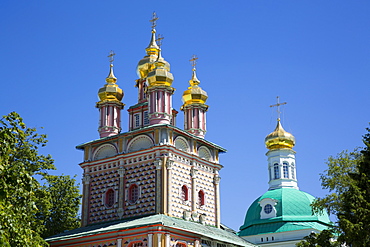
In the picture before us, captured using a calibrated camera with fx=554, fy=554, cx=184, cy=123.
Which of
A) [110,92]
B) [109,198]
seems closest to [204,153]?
[109,198]

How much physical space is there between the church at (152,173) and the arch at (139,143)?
0.16 feet

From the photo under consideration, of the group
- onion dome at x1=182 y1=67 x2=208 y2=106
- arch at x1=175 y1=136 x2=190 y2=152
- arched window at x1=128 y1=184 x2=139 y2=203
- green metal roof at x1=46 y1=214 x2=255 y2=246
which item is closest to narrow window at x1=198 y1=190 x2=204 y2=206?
green metal roof at x1=46 y1=214 x2=255 y2=246

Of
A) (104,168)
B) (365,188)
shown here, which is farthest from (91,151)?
(365,188)

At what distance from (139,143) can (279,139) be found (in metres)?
20.5

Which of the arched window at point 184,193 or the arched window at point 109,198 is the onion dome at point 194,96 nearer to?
the arched window at point 184,193

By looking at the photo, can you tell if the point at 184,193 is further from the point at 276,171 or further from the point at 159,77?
the point at 276,171

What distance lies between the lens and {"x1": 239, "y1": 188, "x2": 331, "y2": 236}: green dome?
1500 inches

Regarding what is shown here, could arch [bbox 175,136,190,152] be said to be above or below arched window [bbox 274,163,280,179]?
below

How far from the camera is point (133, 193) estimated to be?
26172 mm

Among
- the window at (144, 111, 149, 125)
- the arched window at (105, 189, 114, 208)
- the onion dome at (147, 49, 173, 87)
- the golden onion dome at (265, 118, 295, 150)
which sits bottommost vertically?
the arched window at (105, 189, 114, 208)

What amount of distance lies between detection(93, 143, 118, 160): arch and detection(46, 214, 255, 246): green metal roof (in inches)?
139

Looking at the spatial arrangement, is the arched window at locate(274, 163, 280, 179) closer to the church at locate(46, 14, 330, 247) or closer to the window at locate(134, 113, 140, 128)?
the church at locate(46, 14, 330, 247)

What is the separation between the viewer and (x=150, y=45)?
98.7ft

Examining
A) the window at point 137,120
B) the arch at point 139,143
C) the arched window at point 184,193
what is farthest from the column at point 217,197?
the window at point 137,120
